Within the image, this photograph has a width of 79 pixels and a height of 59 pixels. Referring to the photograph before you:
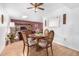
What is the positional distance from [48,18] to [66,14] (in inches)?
11.7

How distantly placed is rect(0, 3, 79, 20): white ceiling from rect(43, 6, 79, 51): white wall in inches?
2.8

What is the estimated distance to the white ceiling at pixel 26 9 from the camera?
7.91 feet

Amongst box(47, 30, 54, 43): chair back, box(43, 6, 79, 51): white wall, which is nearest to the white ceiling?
box(43, 6, 79, 51): white wall

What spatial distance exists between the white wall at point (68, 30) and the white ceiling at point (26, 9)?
2.8 inches

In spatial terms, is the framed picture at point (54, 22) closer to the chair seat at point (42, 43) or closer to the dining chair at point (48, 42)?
the dining chair at point (48, 42)

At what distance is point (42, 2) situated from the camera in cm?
244

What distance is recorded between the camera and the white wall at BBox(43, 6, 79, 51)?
2408 mm

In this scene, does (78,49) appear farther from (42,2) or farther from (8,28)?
(8,28)

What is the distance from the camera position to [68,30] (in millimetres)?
2436

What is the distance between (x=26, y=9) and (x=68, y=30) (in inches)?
30.2

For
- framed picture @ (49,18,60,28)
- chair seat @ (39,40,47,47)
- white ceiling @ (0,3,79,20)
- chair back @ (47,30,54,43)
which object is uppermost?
white ceiling @ (0,3,79,20)

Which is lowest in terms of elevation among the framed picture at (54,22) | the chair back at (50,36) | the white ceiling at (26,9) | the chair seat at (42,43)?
the chair seat at (42,43)

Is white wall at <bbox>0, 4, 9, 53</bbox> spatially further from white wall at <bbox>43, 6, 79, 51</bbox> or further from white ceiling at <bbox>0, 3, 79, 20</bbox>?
white wall at <bbox>43, 6, 79, 51</bbox>

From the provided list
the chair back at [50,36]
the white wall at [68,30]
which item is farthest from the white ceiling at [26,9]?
the chair back at [50,36]
